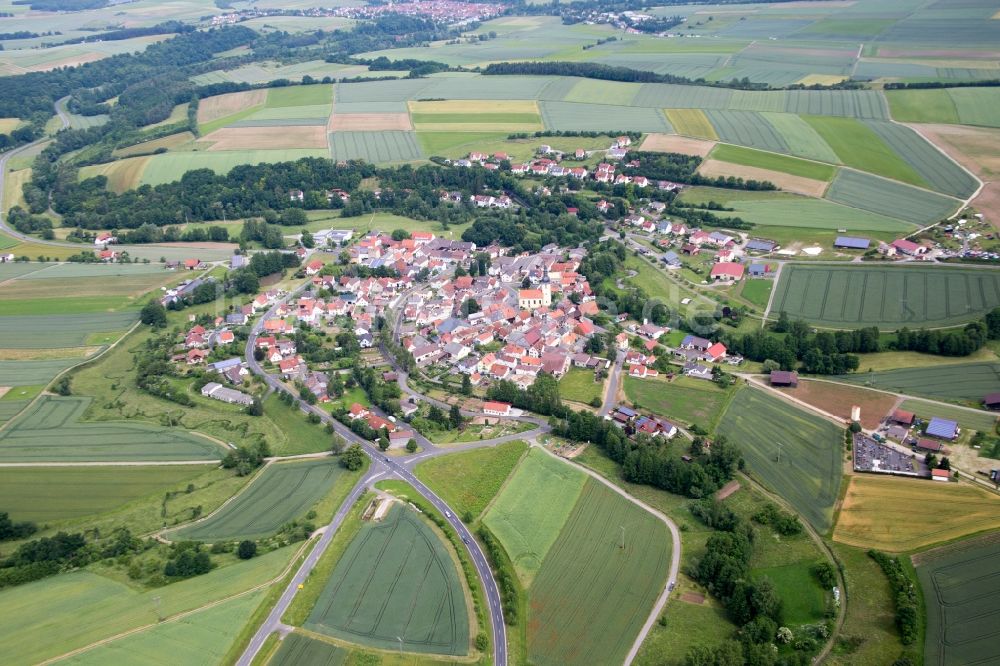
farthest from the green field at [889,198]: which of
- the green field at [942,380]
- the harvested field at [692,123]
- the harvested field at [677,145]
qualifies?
the green field at [942,380]

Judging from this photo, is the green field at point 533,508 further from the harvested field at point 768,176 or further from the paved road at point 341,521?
the harvested field at point 768,176

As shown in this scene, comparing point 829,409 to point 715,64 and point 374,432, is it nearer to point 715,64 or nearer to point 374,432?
point 374,432

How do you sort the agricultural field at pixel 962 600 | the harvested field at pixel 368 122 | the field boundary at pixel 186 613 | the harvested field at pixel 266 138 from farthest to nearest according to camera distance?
the harvested field at pixel 368 122 < the harvested field at pixel 266 138 < the field boundary at pixel 186 613 < the agricultural field at pixel 962 600

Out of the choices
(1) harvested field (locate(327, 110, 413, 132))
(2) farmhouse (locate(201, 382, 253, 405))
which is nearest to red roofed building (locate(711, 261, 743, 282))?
(2) farmhouse (locate(201, 382, 253, 405))

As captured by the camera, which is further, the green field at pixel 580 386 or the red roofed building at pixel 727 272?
the red roofed building at pixel 727 272

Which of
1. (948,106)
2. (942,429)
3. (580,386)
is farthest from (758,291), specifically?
(948,106)

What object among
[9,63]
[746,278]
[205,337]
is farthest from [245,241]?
[9,63]

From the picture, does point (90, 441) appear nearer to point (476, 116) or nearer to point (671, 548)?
point (671, 548)
